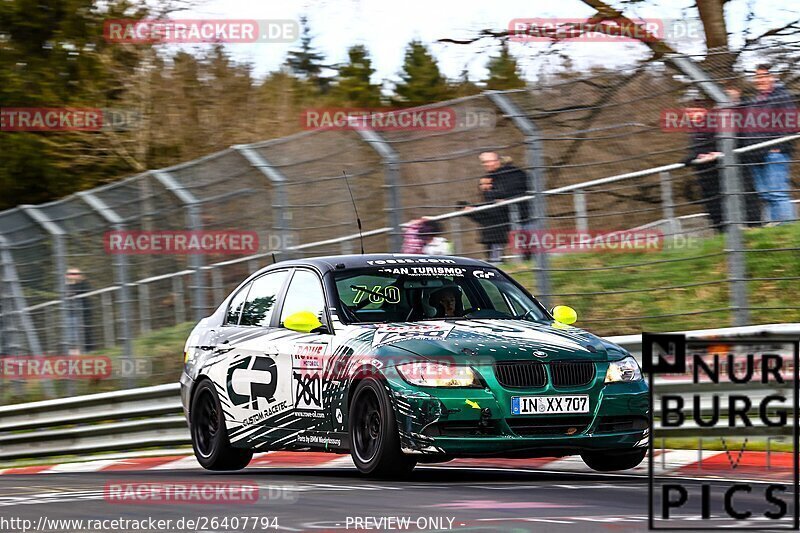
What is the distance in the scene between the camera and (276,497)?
27.9 ft

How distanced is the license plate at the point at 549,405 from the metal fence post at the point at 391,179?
541 centimetres

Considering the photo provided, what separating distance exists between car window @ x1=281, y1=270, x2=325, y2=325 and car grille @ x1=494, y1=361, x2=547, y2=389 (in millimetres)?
1754

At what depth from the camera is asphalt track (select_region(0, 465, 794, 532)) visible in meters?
6.93

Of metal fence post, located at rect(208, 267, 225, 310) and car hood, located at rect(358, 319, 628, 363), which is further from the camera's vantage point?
metal fence post, located at rect(208, 267, 225, 310)

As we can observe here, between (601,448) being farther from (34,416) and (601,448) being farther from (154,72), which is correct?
(154,72)

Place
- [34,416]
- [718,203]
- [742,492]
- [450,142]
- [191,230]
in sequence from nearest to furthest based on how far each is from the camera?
1. [742,492]
2. [718,203]
3. [450,142]
4. [191,230]
5. [34,416]

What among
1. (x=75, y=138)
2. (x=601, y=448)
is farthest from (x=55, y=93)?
(x=601, y=448)

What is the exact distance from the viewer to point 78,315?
18.3 m

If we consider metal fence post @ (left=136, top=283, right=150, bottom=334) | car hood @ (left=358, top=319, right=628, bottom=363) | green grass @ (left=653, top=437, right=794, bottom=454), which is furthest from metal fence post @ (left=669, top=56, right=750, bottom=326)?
metal fence post @ (left=136, top=283, right=150, bottom=334)

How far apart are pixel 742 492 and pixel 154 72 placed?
2127 centimetres

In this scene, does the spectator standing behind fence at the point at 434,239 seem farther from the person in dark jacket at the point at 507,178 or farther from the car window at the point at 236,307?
the car window at the point at 236,307

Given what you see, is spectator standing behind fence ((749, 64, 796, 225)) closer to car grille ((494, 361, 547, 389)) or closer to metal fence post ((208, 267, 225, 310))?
car grille ((494, 361, 547, 389))

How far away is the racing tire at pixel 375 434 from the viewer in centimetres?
895

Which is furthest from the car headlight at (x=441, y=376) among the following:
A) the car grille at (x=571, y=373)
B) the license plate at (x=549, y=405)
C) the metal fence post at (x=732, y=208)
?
the metal fence post at (x=732, y=208)
